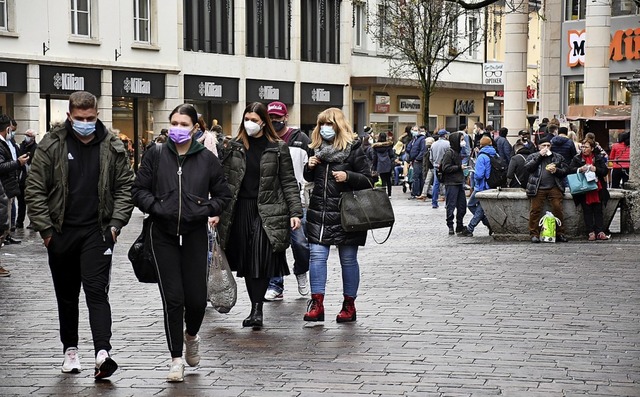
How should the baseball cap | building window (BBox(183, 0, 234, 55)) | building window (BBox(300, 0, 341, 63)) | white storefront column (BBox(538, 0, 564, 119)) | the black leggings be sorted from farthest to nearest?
1. building window (BBox(300, 0, 341, 63))
2. building window (BBox(183, 0, 234, 55))
3. white storefront column (BBox(538, 0, 564, 119))
4. the black leggings
5. the baseball cap

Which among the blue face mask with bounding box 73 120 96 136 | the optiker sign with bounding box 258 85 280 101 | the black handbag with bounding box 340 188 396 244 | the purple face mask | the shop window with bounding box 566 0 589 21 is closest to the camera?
the blue face mask with bounding box 73 120 96 136

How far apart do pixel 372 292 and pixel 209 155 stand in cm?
452

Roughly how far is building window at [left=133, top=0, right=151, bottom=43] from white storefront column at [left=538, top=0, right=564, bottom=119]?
1286 cm

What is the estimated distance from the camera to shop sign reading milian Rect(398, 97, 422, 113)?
186ft

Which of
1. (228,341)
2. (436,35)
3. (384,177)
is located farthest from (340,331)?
(436,35)

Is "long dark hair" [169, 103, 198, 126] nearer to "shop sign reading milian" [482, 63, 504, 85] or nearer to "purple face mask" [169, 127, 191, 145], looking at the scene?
"purple face mask" [169, 127, 191, 145]

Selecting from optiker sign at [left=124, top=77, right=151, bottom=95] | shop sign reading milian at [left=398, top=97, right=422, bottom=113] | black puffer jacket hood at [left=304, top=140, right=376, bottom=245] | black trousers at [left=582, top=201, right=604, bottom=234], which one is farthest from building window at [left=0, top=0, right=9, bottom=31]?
black puffer jacket hood at [left=304, top=140, right=376, bottom=245]

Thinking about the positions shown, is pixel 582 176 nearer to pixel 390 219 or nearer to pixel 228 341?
pixel 390 219

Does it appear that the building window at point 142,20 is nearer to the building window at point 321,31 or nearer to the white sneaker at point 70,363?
the building window at point 321,31

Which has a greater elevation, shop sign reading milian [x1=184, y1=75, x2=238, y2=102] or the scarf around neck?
shop sign reading milian [x1=184, y1=75, x2=238, y2=102]

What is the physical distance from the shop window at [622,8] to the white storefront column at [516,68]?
116 inches

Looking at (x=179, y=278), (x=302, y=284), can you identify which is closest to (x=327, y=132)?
(x=302, y=284)

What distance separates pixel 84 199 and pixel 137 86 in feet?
110

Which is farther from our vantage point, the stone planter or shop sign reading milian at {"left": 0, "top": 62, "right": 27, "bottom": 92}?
shop sign reading milian at {"left": 0, "top": 62, "right": 27, "bottom": 92}
